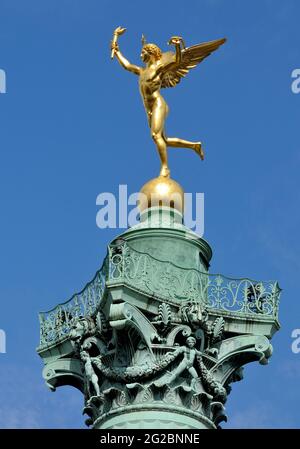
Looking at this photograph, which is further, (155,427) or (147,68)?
(147,68)

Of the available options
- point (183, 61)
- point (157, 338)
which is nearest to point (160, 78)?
point (183, 61)

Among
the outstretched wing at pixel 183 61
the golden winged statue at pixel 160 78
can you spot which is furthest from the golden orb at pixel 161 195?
the outstretched wing at pixel 183 61

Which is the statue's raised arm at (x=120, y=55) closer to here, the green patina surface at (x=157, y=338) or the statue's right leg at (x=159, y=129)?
the statue's right leg at (x=159, y=129)

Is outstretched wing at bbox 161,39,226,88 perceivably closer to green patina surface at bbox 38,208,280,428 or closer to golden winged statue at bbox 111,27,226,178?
golden winged statue at bbox 111,27,226,178

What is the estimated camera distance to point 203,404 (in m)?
51.7

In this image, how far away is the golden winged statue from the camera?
56469 mm

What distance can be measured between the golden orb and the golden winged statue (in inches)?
31.7

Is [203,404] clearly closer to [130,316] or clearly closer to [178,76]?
[130,316]

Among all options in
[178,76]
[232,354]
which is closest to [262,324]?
[232,354]

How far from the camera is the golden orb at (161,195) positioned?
54834 mm

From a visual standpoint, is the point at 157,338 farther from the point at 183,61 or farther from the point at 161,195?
the point at 183,61

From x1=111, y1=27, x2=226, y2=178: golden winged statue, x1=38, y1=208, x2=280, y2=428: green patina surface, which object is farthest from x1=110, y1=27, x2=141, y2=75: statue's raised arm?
x1=38, y1=208, x2=280, y2=428: green patina surface
